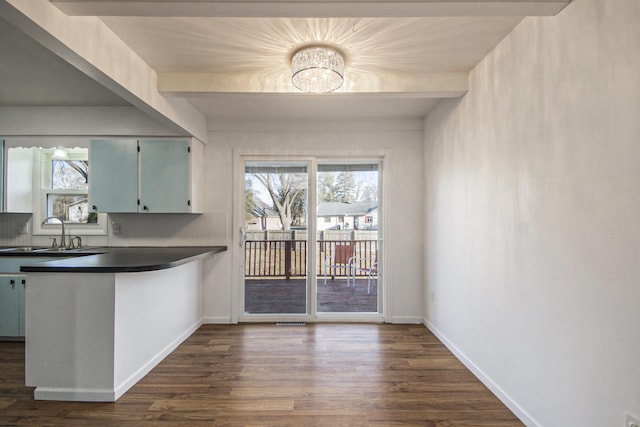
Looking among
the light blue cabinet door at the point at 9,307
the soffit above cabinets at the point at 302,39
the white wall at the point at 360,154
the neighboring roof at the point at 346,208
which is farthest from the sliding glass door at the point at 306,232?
the light blue cabinet door at the point at 9,307

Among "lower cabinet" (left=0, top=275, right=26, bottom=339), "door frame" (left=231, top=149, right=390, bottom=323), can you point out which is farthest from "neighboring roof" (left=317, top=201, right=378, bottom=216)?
"lower cabinet" (left=0, top=275, right=26, bottom=339)

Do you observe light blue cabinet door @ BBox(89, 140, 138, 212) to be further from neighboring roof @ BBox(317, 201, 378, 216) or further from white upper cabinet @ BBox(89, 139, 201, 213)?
neighboring roof @ BBox(317, 201, 378, 216)

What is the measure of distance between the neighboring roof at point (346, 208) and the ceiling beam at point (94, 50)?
1.86 m

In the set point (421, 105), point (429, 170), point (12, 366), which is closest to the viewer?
point (12, 366)

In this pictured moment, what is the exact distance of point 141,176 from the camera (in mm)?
3266

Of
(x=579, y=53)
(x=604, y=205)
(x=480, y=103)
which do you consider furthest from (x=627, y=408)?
(x=480, y=103)

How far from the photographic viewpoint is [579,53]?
1.47 metres

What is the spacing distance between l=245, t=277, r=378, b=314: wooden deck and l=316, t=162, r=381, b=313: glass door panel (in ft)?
0.04

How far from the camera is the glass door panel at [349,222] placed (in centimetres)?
379

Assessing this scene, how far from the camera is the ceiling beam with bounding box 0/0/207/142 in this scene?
4.68ft

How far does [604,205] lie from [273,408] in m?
2.13

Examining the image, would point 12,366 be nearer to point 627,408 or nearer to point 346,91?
point 346,91

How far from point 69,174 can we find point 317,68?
329cm

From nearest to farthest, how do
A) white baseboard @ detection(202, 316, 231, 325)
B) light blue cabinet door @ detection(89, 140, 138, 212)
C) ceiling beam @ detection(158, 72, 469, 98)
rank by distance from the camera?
ceiling beam @ detection(158, 72, 469, 98) → light blue cabinet door @ detection(89, 140, 138, 212) → white baseboard @ detection(202, 316, 231, 325)
